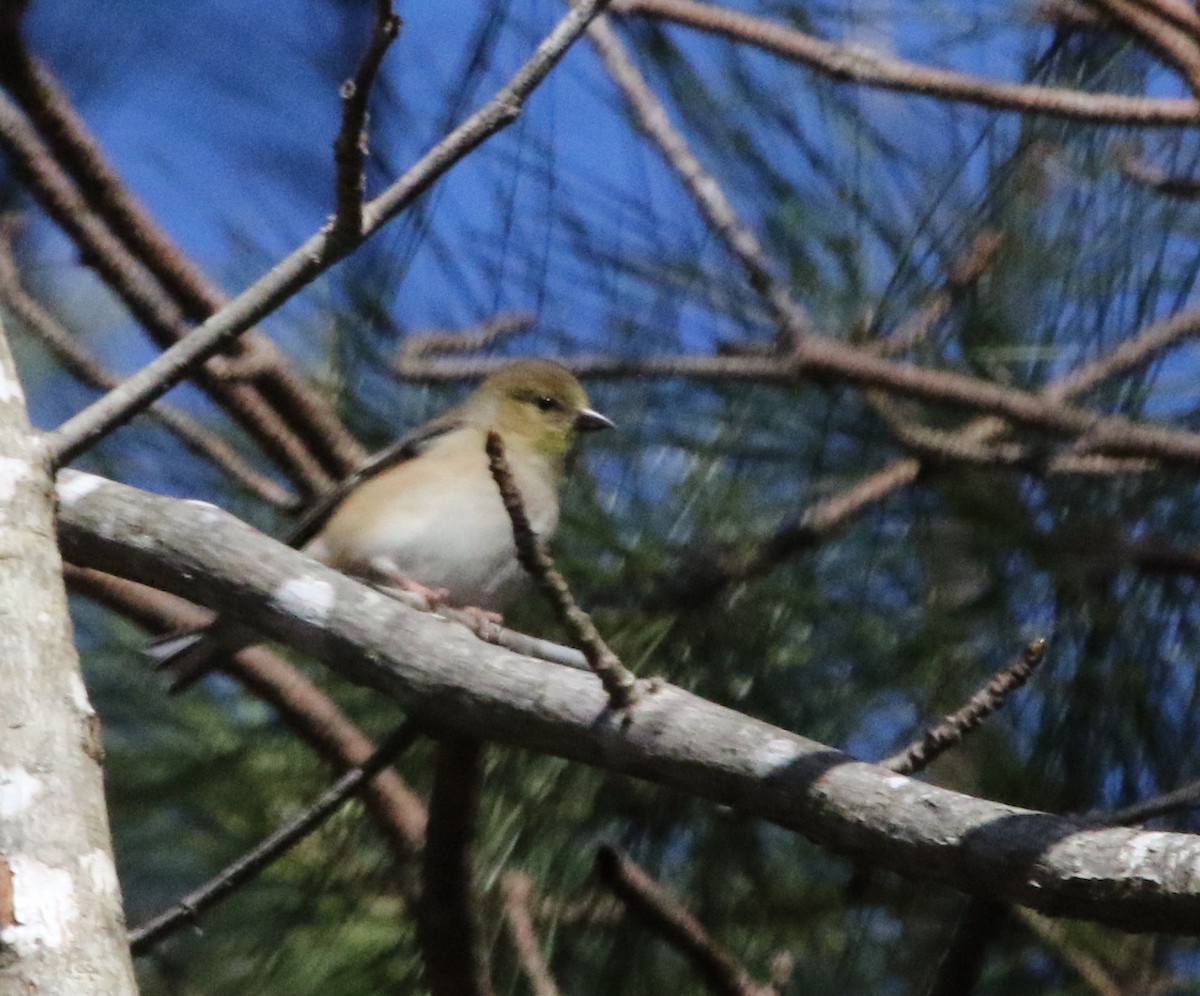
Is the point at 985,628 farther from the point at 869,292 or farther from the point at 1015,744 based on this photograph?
the point at 869,292

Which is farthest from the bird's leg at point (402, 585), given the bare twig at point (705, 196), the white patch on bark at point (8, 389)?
the white patch on bark at point (8, 389)

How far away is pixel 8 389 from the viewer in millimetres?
1523

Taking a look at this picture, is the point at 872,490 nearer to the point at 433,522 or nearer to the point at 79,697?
the point at 433,522

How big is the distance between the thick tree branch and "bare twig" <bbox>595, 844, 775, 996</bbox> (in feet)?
0.69

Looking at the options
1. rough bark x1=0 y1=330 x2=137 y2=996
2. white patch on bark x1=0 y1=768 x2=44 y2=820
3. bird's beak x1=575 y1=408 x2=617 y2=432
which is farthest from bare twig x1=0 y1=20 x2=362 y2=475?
white patch on bark x1=0 y1=768 x2=44 y2=820

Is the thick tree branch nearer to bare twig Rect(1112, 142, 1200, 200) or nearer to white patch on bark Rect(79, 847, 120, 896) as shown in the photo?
white patch on bark Rect(79, 847, 120, 896)

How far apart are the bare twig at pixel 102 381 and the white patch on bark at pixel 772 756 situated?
140cm

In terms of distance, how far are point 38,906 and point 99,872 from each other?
0.05 m

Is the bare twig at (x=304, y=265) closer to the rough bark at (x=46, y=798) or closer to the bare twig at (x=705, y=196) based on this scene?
the rough bark at (x=46, y=798)

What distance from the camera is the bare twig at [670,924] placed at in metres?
1.76

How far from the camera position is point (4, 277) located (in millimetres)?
2764

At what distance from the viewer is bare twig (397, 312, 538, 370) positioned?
2607 millimetres

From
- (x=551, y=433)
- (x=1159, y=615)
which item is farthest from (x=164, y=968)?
(x=1159, y=615)

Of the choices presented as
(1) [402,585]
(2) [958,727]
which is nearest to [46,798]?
(2) [958,727]
